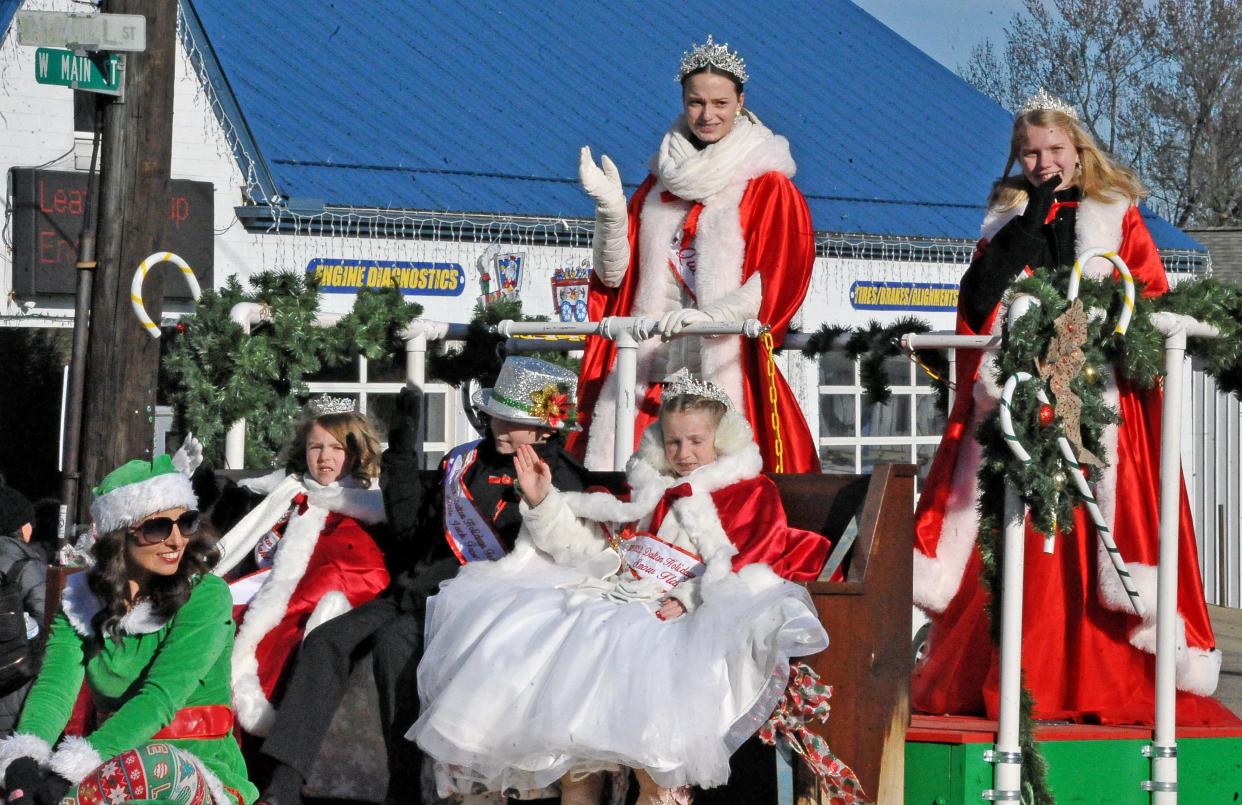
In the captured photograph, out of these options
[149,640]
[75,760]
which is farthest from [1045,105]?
[75,760]

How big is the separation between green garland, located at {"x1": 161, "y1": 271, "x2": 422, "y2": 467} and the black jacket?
778 millimetres

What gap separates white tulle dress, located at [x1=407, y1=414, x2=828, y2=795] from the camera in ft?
13.9

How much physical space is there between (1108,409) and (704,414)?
111cm

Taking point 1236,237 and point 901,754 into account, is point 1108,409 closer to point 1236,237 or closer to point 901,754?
point 901,754

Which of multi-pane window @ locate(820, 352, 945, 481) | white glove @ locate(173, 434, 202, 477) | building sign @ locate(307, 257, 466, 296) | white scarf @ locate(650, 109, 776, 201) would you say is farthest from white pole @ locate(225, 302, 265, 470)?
multi-pane window @ locate(820, 352, 945, 481)

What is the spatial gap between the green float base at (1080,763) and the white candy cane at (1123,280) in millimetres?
1160

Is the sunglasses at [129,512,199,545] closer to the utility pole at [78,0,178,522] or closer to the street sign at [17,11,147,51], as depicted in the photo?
the utility pole at [78,0,178,522]

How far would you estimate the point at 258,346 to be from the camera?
6.06m

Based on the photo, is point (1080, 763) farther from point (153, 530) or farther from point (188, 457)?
point (188, 457)

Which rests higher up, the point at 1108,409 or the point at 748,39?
the point at 748,39

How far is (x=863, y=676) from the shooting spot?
4.41 meters

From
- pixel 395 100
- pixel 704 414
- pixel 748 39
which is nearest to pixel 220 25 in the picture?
pixel 395 100

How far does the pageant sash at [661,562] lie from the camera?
4734 millimetres

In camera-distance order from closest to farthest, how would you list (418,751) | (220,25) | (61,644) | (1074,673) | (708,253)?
(61,644) → (418,751) → (1074,673) → (708,253) → (220,25)
